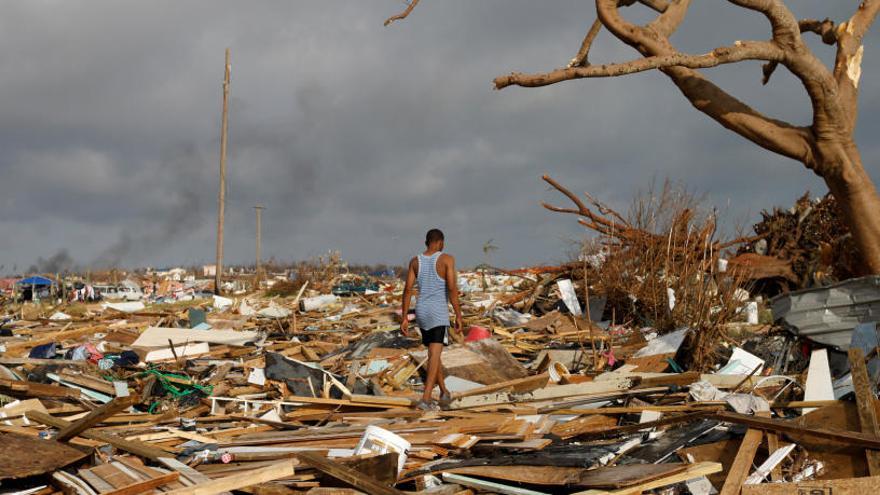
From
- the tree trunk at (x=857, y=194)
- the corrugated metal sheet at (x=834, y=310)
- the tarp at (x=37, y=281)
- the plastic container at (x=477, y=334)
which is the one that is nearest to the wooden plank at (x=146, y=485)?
the plastic container at (x=477, y=334)

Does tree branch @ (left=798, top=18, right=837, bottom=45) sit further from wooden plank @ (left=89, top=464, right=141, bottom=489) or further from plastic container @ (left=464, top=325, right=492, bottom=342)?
wooden plank @ (left=89, top=464, right=141, bottom=489)

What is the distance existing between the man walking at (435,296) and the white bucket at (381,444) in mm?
2386

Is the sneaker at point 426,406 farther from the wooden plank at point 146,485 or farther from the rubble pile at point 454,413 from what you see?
the wooden plank at point 146,485

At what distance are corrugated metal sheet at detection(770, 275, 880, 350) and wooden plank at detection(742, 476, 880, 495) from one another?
4297mm

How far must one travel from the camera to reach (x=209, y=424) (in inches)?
287

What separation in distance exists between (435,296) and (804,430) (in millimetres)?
4006

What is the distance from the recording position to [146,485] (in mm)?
4613

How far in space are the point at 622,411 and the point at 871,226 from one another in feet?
18.2

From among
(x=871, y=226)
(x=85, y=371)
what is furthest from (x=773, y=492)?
(x=85, y=371)

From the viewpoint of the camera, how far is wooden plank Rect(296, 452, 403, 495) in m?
4.56

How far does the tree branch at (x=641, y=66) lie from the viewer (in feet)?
31.1

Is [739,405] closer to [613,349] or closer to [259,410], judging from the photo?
[613,349]

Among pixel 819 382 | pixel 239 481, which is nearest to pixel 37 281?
pixel 239 481

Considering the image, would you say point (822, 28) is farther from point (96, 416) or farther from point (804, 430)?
point (96, 416)
